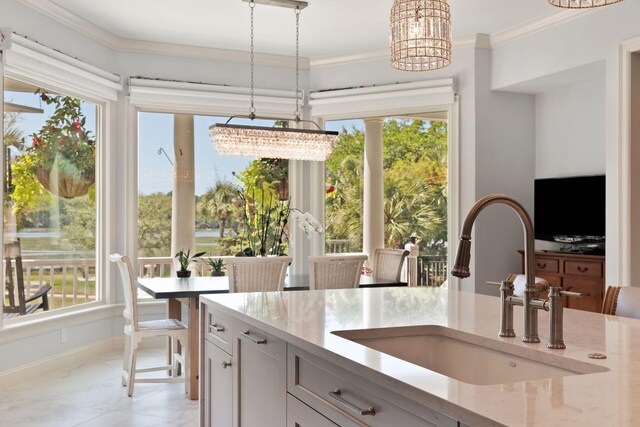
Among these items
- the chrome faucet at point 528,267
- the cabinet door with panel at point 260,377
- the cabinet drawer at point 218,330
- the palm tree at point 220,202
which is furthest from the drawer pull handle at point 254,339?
the palm tree at point 220,202

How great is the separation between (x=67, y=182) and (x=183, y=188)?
1.16m

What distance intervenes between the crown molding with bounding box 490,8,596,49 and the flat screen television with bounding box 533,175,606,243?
1255 millimetres

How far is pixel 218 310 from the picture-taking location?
273 centimetres

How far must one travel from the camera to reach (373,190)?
6.50 meters

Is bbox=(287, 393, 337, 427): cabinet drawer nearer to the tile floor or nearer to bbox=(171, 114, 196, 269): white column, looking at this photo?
the tile floor

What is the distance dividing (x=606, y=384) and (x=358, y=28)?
467 cm

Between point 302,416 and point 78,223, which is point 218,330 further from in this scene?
point 78,223

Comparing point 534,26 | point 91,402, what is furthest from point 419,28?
point 91,402

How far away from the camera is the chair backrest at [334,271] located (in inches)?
177

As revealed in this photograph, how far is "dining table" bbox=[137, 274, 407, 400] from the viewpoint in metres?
4.28

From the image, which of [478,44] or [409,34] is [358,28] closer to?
[478,44]

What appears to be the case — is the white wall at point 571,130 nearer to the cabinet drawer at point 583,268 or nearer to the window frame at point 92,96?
the cabinet drawer at point 583,268

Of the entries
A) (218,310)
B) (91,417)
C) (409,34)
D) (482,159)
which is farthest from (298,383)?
(482,159)

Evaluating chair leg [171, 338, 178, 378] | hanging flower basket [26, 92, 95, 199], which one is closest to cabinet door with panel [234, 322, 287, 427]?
chair leg [171, 338, 178, 378]
